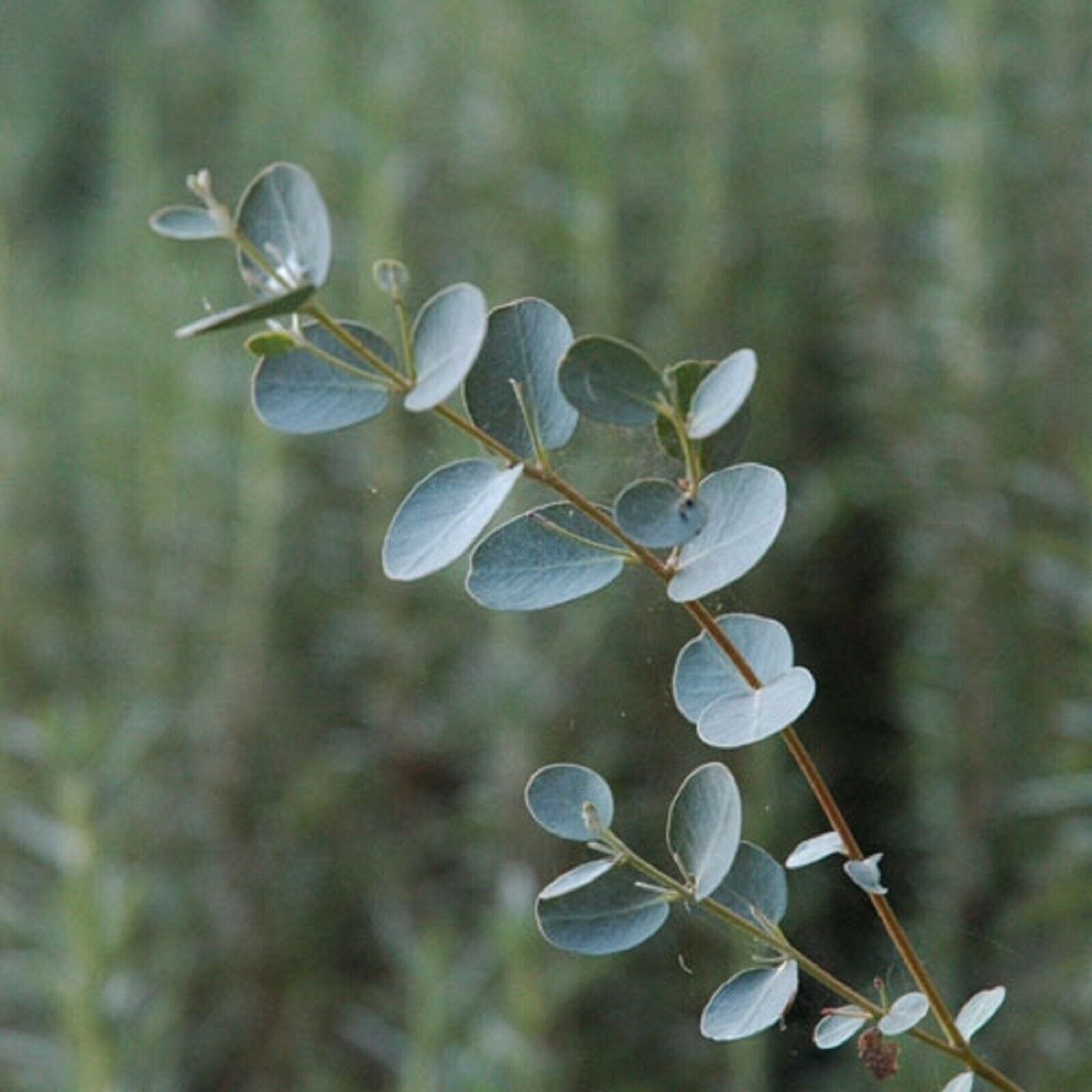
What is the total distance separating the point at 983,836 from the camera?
808 mm

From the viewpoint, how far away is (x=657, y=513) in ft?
0.77

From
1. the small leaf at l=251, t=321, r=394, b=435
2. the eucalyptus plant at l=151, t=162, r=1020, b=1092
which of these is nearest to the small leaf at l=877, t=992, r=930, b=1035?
the eucalyptus plant at l=151, t=162, r=1020, b=1092

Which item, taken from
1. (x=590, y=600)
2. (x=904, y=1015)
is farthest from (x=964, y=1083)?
(x=590, y=600)

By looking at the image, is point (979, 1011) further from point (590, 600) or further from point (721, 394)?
point (590, 600)

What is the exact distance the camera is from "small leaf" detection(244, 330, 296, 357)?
0.23 metres

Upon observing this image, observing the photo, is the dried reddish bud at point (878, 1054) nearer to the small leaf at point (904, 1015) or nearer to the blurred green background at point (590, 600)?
the small leaf at point (904, 1015)

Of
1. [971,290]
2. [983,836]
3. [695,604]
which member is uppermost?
[695,604]

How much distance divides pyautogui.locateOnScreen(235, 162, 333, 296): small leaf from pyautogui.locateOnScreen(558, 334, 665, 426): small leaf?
34mm

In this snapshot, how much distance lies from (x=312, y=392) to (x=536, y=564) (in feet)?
0.12

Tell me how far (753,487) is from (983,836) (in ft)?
2.02

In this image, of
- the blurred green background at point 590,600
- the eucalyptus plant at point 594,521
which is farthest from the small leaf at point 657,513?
the blurred green background at point 590,600

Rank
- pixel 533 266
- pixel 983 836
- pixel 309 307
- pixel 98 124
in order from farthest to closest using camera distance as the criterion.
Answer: pixel 98 124 → pixel 533 266 → pixel 983 836 → pixel 309 307

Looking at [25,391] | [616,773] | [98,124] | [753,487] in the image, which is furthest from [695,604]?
[98,124]

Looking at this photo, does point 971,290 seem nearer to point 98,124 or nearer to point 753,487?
point 753,487
